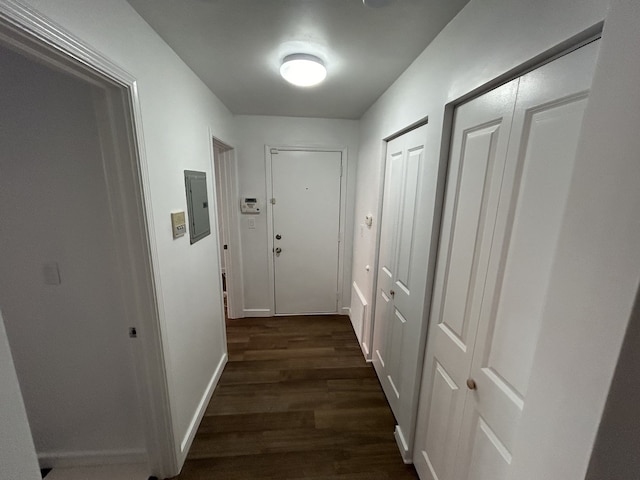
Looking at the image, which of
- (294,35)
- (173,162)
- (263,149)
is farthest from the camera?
(263,149)

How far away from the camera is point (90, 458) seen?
56.4 inches

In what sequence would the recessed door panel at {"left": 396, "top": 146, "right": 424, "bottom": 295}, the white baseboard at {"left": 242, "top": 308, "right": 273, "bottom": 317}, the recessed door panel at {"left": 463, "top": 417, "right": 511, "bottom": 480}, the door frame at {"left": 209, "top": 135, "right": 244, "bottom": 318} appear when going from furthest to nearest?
the white baseboard at {"left": 242, "top": 308, "right": 273, "bottom": 317} → the door frame at {"left": 209, "top": 135, "right": 244, "bottom": 318} → the recessed door panel at {"left": 396, "top": 146, "right": 424, "bottom": 295} → the recessed door panel at {"left": 463, "top": 417, "right": 511, "bottom": 480}

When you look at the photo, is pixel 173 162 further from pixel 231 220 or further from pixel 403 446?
pixel 403 446

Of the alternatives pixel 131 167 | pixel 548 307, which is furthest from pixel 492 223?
pixel 131 167

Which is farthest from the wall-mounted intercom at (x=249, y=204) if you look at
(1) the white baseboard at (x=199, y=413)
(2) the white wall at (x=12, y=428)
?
(2) the white wall at (x=12, y=428)

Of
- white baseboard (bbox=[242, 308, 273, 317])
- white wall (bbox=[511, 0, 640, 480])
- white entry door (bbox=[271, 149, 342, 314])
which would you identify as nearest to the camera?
white wall (bbox=[511, 0, 640, 480])

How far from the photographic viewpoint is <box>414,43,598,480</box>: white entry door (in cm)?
68

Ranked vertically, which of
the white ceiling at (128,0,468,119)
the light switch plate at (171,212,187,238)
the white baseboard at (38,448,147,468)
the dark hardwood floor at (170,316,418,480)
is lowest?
the dark hardwood floor at (170,316,418,480)

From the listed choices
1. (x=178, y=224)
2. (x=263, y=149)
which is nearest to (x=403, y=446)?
(x=178, y=224)

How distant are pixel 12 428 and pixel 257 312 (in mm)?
2619

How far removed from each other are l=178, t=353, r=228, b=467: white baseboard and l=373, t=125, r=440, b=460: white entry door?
4.34 ft

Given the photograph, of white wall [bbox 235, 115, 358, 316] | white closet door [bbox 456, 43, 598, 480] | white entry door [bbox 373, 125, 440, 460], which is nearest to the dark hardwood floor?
white entry door [bbox 373, 125, 440, 460]

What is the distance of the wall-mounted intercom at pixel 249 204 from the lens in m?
2.79

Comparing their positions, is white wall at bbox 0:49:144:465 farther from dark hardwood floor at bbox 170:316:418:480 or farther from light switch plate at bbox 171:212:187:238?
dark hardwood floor at bbox 170:316:418:480
